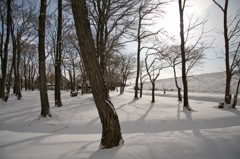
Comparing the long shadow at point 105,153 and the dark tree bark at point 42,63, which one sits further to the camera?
the dark tree bark at point 42,63

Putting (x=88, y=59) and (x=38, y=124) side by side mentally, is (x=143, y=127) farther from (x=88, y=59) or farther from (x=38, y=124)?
(x=88, y=59)

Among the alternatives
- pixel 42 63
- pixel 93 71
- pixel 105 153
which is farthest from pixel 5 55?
pixel 105 153

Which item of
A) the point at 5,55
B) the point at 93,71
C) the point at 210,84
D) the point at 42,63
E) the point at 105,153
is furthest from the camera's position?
the point at 210,84

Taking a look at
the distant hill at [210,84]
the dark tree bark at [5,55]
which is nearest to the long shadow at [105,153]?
the dark tree bark at [5,55]

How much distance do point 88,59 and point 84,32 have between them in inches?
23.7

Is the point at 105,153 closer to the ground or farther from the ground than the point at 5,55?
closer to the ground

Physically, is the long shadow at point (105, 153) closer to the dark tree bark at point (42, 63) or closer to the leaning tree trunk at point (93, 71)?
the leaning tree trunk at point (93, 71)

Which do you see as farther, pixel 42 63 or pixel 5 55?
pixel 5 55

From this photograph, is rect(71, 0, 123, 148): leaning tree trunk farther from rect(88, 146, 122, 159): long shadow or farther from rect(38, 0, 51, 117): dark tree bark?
rect(38, 0, 51, 117): dark tree bark

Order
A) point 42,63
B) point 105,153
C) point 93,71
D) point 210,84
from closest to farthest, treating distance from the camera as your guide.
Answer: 1. point 105,153
2. point 93,71
3. point 42,63
4. point 210,84

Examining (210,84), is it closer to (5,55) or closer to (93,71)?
(5,55)

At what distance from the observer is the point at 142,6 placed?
1820 centimetres

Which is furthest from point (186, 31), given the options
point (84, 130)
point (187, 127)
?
point (84, 130)

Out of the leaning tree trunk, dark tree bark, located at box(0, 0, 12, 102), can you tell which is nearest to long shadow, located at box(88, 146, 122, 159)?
the leaning tree trunk
